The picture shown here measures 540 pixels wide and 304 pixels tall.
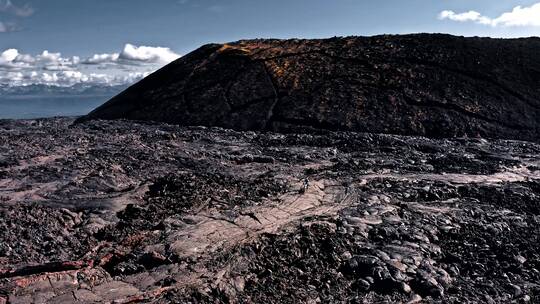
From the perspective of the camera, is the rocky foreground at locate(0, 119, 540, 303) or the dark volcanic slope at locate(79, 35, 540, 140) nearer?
the rocky foreground at locate(0, 119, 540, 303)

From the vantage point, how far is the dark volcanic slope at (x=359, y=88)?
11.2 m

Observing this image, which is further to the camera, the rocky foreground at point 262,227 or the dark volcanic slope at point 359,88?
the dark volcanic slope at point 359,88

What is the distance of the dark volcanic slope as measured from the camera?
11.2m

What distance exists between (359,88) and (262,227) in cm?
825

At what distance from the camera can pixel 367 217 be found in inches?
204

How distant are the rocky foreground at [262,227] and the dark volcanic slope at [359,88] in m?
3.28

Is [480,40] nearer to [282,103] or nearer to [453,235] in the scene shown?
[282,103]

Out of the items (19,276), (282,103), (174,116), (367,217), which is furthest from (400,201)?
(174,116)

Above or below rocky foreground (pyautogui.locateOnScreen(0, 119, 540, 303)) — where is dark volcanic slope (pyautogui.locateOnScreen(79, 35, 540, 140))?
above

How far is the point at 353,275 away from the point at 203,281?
140cm

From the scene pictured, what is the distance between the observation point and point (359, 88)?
12.3 m

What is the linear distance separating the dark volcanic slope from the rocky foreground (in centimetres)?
328

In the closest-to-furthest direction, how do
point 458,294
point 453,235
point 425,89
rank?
point 458,294
point 453,235
point 425,89

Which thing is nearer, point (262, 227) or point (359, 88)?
point (262, 227)
